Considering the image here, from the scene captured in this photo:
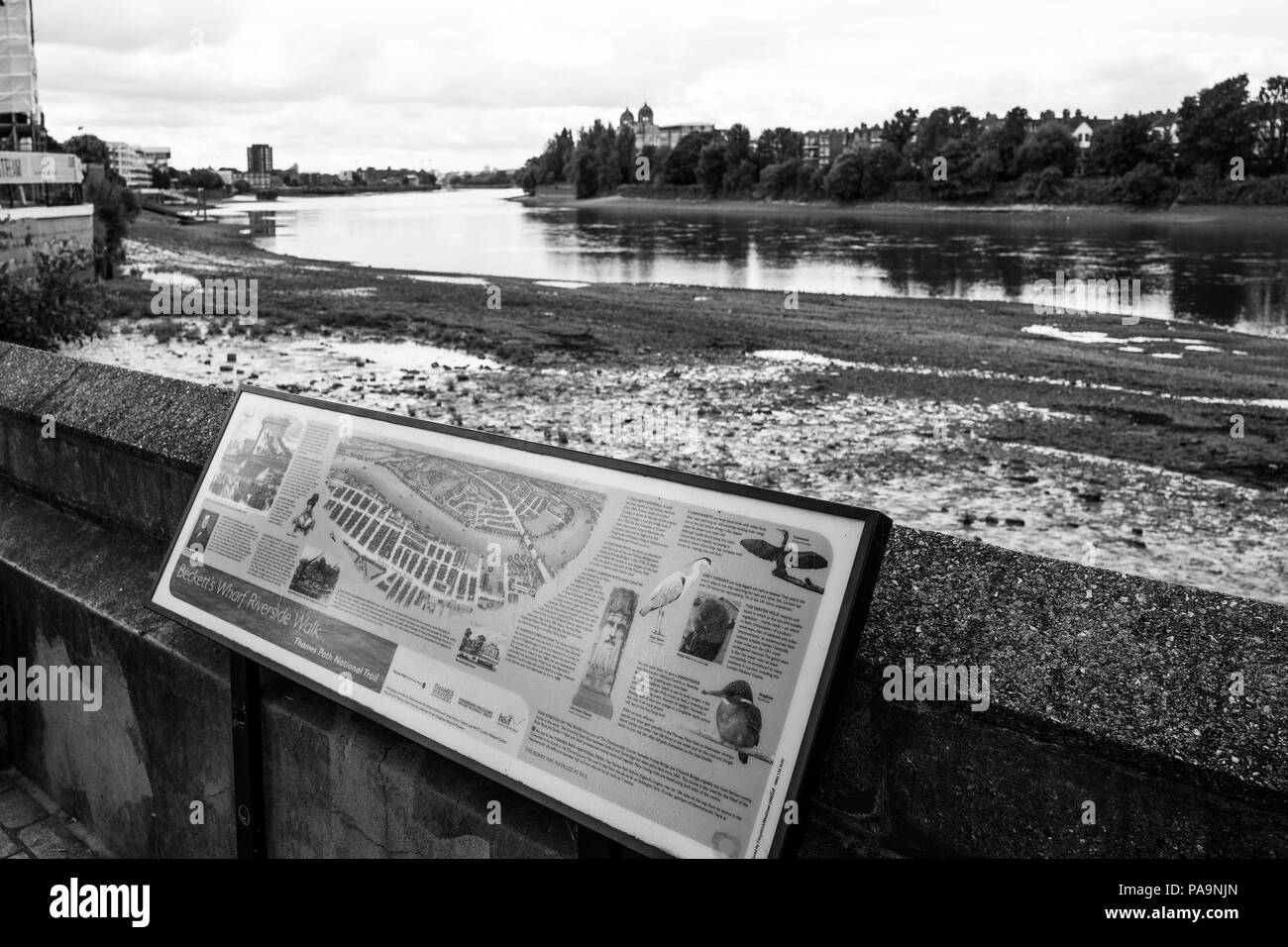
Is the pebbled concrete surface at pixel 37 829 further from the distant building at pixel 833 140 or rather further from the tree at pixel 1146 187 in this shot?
the distant building at pixel 833 140

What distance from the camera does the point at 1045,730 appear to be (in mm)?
2234

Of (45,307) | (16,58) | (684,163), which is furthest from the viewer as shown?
(684,163)

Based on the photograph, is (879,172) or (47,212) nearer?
(47,212)

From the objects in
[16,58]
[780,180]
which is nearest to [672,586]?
[16,58]

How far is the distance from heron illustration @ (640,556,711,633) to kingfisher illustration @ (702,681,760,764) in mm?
224

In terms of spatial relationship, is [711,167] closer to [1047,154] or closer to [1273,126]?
[1047,154]

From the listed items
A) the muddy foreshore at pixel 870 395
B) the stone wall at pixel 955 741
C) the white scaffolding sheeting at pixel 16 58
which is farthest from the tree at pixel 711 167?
the stone wall at pixel 955 741

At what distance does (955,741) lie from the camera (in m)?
2.41

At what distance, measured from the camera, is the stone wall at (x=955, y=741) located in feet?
7.00

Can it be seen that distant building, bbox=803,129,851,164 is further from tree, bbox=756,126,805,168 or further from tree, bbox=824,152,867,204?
tree, bbox=824,152,867,204

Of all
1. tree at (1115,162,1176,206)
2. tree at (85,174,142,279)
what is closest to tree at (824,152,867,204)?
tree at (1115,162,1176,206)

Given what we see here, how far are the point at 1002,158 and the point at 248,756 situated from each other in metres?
142

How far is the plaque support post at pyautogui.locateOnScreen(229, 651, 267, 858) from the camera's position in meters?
3.45
